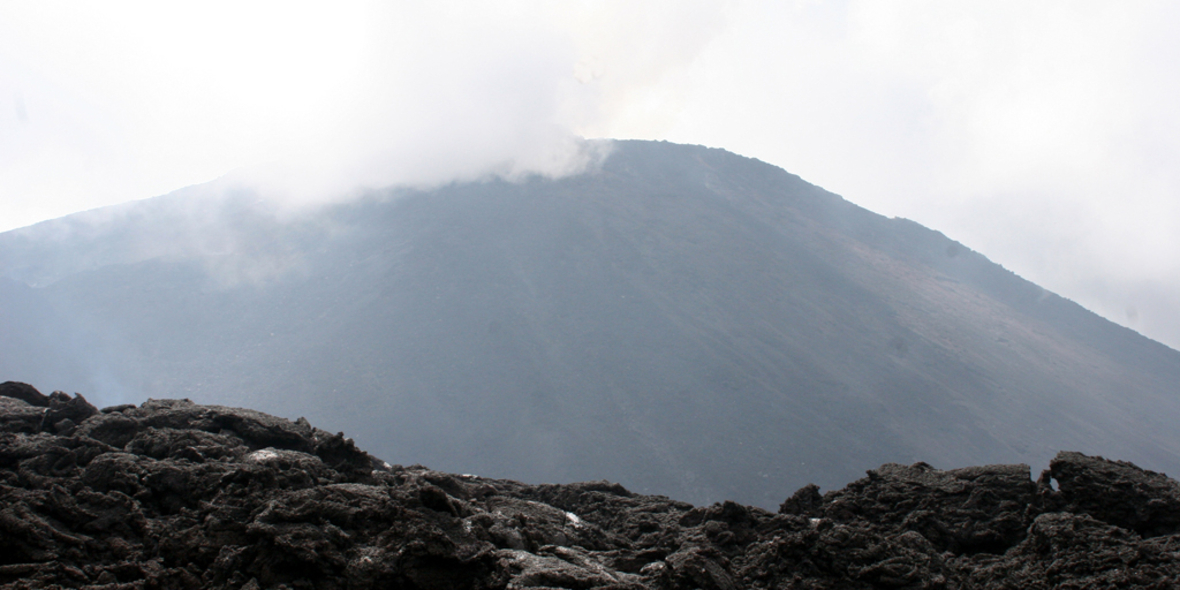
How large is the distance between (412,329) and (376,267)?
840cm

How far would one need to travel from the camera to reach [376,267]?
4900 cm

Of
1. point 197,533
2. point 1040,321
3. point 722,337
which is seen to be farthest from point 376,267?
point 1040,321

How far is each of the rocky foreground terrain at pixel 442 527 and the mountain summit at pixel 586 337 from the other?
24070mm

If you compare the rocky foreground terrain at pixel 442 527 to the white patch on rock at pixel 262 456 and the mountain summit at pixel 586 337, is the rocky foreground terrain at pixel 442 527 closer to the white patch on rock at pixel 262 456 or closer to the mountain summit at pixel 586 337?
the white patch on rock at pixel 262 456

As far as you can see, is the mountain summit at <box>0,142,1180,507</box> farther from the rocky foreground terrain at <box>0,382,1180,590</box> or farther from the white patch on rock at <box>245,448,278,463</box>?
the white patch on rock at <box>245,448,278,463</box>

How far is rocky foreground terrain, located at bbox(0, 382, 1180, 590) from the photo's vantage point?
183 inches

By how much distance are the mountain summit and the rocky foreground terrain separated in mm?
24070

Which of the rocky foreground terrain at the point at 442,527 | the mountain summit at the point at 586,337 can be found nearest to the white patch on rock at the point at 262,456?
the rocky foreground terrain at the point at 442,527

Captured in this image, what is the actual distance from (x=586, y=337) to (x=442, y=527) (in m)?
38.8

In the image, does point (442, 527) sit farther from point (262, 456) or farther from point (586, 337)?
point (586, 337)

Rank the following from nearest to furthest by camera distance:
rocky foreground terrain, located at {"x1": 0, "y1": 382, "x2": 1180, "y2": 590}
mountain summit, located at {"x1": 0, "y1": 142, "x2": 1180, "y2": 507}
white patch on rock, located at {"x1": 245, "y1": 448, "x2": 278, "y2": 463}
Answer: rocky foreground terrain, located at {"x1": 0, "y1": 382, "x2": 1180, "y2": 590} < white patch on rock, located at {"x1": 245, "y1": 448, "x2": 278, "y2": 463} < mountain summit, located at {"x1": 0, "y1": 142, "x2": 1180, "y2": 507}

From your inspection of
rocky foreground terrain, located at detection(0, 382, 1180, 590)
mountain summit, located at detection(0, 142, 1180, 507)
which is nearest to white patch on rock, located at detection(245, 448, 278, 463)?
rocky foreground terrain, located at detection(0, 382, 1180, 590)

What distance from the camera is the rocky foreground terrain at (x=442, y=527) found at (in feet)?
15.2

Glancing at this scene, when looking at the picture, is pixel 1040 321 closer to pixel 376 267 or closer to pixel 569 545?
pixel 376 267
